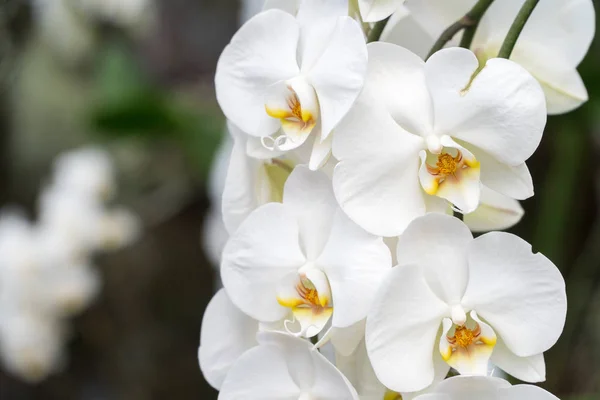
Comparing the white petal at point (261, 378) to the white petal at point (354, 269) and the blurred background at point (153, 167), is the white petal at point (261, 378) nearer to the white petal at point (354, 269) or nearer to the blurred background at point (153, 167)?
the white petal at point (354, 269)

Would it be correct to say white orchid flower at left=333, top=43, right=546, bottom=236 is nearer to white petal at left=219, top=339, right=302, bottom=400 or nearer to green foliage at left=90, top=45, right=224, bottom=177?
white petal at left=219, top=339, right=302, bottom=400

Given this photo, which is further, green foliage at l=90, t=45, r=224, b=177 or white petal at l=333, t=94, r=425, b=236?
green foliage at l=90, t=45, r=224, b=177

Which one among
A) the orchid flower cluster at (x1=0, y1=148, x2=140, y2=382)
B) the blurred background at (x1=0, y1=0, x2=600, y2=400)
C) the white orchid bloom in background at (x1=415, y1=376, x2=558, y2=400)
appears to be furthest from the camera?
the orchid flower cluster at (x1=0, y1=148, x2=140, y2=382)

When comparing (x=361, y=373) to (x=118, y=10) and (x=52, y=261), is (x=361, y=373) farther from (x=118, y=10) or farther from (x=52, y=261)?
(x=118, y=10)

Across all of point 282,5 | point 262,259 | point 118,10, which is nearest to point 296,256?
point 262,259

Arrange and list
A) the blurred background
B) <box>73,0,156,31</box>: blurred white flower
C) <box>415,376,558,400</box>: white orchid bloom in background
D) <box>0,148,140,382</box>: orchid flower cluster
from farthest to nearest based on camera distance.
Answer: <box>73,0,156,31</box>: blurred white flower
<box>0,148,140,382</box>: orchid flower cluster
the blurred background
<box>415,376,558,400</box>: white orchid bloom in background

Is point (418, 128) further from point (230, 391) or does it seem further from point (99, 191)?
point (99, 191)

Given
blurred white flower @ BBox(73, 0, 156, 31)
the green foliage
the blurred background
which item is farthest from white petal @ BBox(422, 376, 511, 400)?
blurred white flower @ BBox(73, 0, 156, 31)
